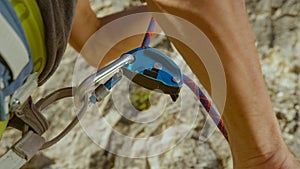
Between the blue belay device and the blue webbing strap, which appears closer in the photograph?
the blue webbing strap

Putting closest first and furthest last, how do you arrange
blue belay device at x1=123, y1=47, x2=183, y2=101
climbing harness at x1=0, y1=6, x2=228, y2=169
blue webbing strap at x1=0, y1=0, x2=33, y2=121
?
blue webbing strap at x1=0, y1=0, x2=33, y2=121
climbing harness at x1=0, y1=6, x2=228, y2=169
blue belay device at x1=123, y1=47, x2=183, y2=101

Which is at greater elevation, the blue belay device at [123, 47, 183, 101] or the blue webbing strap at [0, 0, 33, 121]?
the blue webbing strap at [0, 0, 33, 121]

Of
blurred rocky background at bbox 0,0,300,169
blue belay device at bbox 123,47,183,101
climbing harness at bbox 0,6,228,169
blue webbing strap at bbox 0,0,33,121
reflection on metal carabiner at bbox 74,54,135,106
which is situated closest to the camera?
blue webbing strap at bbox 0,0,33,121

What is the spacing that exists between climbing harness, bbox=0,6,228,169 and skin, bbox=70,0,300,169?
0.16 metres

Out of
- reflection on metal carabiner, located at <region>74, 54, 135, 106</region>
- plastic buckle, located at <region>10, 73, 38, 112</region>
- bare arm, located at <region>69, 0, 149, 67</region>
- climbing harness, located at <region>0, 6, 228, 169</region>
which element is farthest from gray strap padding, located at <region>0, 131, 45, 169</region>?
bare arm, located at <region>69, 0, 149, 67</region>

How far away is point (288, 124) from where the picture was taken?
1287mm

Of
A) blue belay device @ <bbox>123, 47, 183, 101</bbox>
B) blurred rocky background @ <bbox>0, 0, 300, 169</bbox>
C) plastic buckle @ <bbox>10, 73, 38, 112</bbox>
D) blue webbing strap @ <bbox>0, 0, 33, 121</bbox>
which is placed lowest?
blurred rocky background @ <bbox>0, 0, 300, 169</bbox>

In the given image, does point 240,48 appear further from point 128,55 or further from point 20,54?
point 20,54

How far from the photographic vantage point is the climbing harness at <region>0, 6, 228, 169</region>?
64 centimetres

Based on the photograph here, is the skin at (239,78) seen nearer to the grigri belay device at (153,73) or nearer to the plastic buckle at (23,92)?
the grigri belay device at (153,73)

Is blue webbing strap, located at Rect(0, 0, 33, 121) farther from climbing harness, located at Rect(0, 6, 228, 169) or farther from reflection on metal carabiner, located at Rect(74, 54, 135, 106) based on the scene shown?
reflection on metal carabiner, located at Rect(74, 54, 135, 106)

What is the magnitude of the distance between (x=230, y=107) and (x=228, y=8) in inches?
6.8

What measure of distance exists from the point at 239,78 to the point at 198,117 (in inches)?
19.0

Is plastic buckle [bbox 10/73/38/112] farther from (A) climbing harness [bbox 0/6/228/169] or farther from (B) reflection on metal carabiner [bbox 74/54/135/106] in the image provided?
(B) reflection on metal carabiner [bbox 74/54/135/106]
